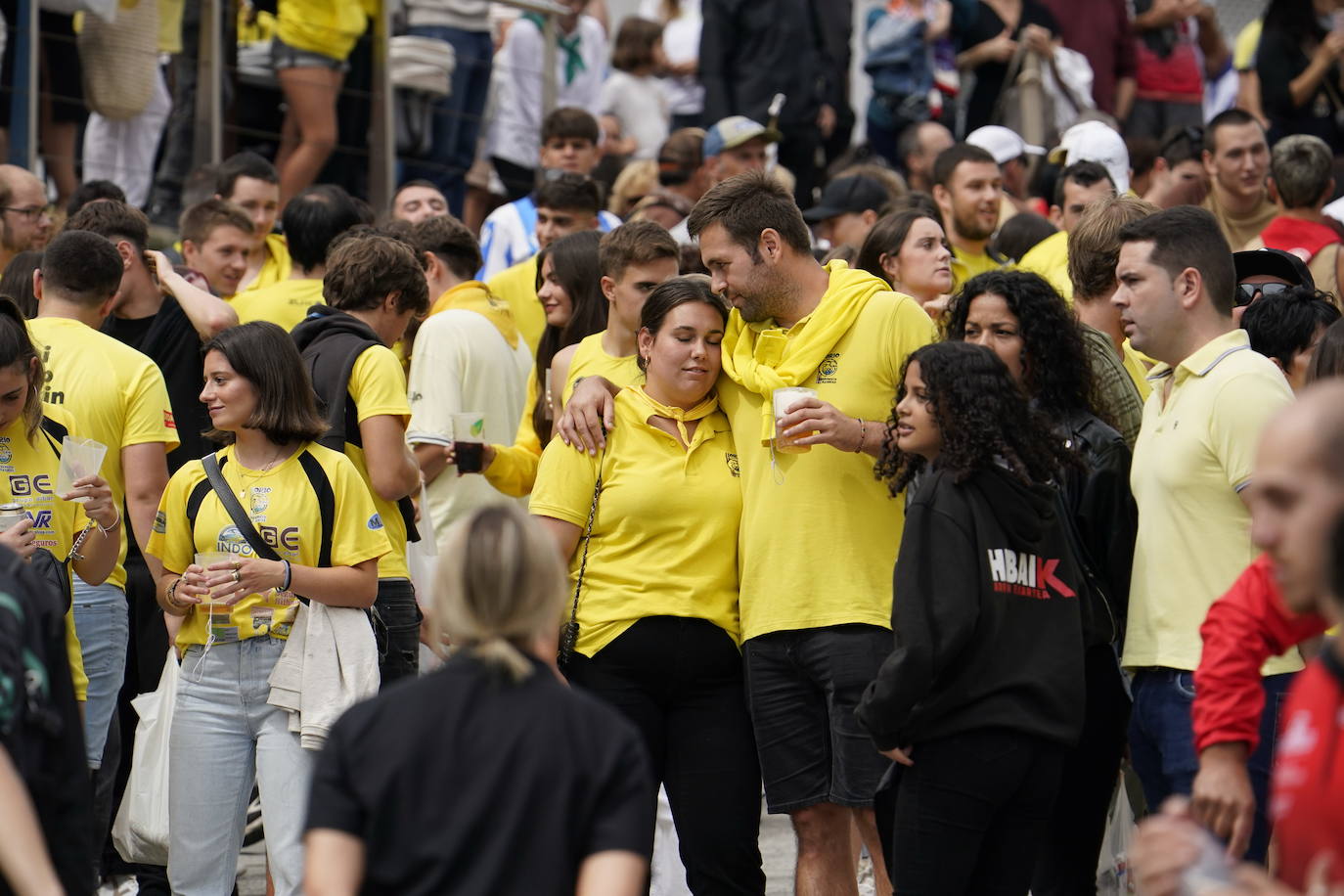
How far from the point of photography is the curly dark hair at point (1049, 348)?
17.2 feet

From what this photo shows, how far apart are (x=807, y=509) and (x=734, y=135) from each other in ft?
17.3

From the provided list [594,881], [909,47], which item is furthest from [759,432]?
[909,47]

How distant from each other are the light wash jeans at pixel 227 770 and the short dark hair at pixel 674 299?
1.48 metres

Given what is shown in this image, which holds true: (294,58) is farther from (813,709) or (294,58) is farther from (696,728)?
(813,709)

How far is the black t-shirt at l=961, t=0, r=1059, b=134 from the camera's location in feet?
43.5

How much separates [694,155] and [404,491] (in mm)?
4827

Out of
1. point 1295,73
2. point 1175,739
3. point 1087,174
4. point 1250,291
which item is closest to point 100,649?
point 1175,739

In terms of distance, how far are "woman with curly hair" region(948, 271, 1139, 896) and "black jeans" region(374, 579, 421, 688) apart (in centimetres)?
208

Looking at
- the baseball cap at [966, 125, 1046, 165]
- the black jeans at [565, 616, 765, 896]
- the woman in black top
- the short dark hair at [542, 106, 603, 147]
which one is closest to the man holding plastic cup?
the black jeans at [565, 616, 765, 896]

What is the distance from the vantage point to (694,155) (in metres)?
10.5

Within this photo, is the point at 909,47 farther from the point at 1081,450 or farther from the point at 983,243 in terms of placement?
the point at 1081,450

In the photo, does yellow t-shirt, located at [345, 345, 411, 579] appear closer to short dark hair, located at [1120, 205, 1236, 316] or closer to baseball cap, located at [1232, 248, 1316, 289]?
short dark hair, located at [1120, 205, 1236, 316]

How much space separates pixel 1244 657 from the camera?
394cm

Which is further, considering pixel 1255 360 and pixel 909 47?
pixel 909 47
